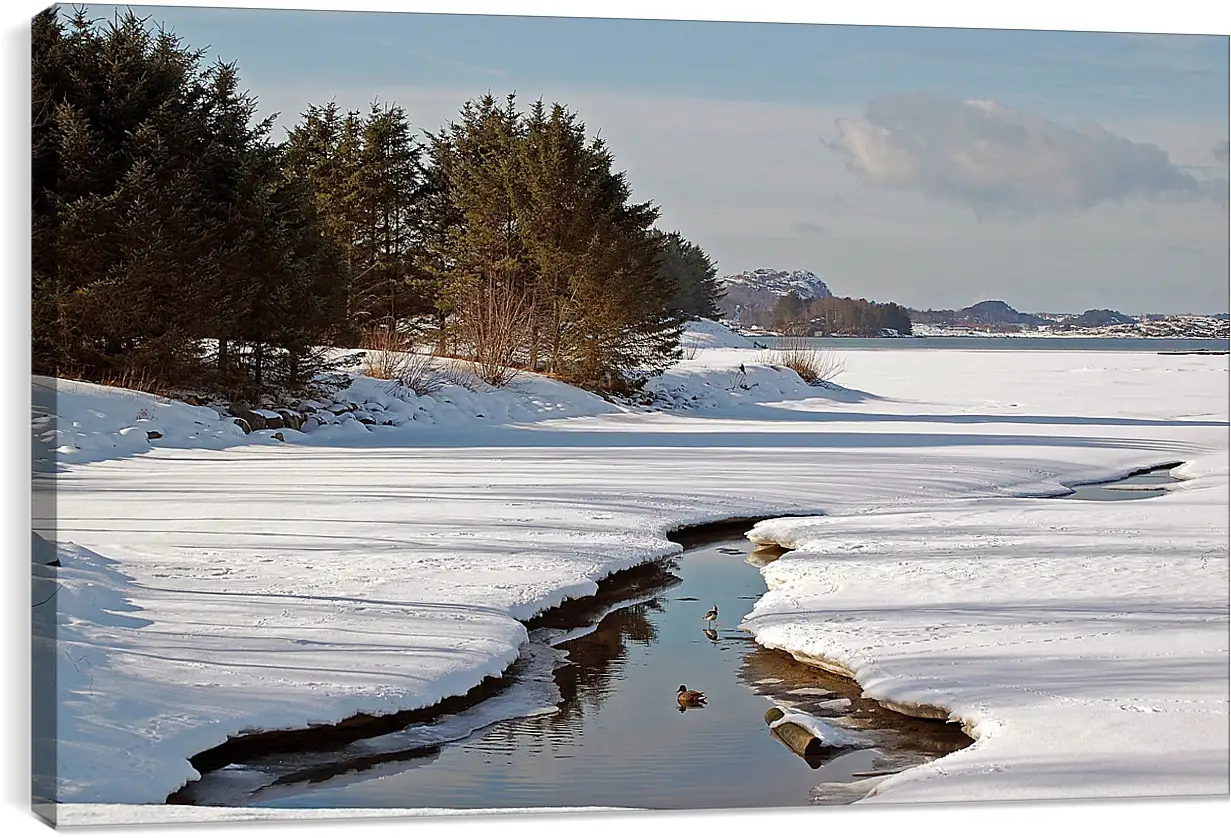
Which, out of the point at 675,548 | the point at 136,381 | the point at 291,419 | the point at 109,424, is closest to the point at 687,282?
the point at 291,419

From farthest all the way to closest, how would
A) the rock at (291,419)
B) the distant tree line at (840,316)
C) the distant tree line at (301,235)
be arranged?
the rock at (291,419), the distant tree line at (301,235), the distant tree line at (840,316)

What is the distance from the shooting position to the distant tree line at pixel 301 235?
745cm

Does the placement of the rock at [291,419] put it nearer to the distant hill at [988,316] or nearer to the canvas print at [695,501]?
the canvas print at [695,501]

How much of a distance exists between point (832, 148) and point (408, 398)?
8.57 m

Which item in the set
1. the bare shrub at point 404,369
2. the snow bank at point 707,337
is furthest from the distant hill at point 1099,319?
the snow bank at point 707,337

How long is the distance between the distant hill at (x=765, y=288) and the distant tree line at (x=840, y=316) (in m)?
0.07

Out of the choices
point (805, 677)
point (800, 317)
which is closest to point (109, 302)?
point (800, 317)

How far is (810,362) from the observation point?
13.1 meters

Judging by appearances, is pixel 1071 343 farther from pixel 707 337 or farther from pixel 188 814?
pixel 707 337

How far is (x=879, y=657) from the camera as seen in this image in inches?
216

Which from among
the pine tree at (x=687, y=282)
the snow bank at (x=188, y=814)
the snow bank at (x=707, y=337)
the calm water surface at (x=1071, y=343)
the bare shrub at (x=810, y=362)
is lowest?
the snow bank at (x=188, y=814)

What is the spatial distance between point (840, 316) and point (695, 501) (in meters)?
2.35

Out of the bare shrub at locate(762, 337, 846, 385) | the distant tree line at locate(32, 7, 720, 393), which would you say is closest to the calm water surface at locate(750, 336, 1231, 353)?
the distant tree line at locate(32, 7, 720, 393)

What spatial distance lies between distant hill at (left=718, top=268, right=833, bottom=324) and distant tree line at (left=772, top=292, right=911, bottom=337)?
2.7 inches
